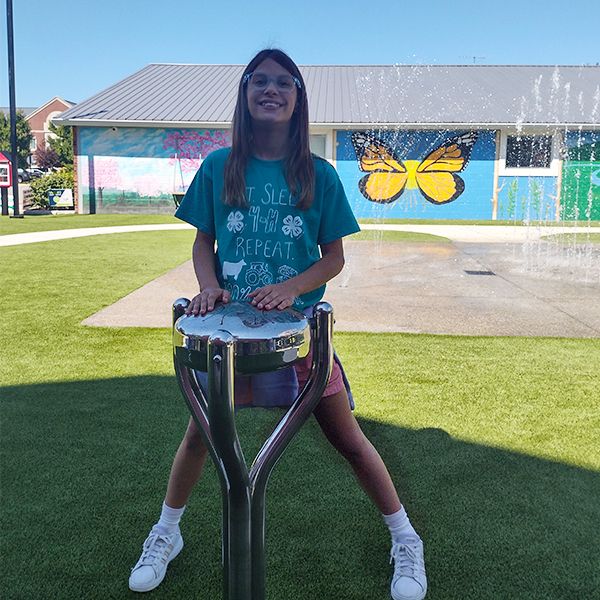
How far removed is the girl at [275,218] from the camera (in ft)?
6.30

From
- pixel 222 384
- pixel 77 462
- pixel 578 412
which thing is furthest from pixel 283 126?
pixel 578 412

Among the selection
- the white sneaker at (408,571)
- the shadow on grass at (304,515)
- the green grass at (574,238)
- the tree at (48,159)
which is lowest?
the shadow on grass at (304,515)

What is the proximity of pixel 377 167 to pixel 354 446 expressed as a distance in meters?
19.4

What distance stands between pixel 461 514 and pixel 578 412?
4.56ft

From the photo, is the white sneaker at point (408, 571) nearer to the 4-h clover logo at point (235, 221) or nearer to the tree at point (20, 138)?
the 4-h clover logo at point (235, 221)

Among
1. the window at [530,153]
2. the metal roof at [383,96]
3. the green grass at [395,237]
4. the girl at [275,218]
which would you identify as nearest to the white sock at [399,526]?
the girl at [275,218]

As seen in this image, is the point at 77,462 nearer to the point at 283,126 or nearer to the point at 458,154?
the point at 283,126

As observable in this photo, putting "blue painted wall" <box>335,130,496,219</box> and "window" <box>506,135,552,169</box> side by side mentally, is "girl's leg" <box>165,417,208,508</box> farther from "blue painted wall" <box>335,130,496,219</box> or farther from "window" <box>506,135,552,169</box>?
"window" <box>506,135,552,169</box>

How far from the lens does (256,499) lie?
155cm

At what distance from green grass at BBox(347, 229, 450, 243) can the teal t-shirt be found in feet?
35.2

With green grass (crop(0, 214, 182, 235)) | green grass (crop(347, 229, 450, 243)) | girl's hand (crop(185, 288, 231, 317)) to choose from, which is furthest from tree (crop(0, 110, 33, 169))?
girl's hand (crop(185, 288, 231, 317))

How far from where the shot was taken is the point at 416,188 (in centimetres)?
2089

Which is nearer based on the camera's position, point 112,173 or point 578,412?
point 578,412

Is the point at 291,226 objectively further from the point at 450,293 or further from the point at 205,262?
the point at 450,293
